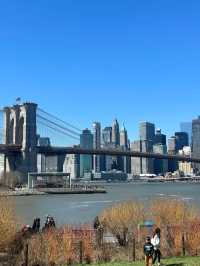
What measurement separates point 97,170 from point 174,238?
17662cm

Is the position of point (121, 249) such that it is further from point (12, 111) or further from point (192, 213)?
point (12, 111)

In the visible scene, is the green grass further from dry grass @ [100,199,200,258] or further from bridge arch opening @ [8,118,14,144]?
bridge arch opening @ [8,118,14,144]

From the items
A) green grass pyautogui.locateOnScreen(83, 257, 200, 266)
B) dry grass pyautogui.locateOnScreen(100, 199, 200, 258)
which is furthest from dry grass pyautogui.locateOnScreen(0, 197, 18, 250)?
dry grass pyautogui.locateOnScreen(100, 199, 200, 258)

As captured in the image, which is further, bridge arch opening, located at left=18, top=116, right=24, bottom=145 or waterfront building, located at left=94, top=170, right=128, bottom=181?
waterfront building, located at left=94, top=170, right=128, bottom=181

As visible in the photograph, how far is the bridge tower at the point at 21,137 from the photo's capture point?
9100 cm

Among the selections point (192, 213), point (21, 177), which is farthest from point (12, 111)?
point (192, 213)

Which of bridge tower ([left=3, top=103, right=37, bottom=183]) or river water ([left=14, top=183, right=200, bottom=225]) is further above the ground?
bridge tower ([left=3, top=103, right=37, bottom=183])

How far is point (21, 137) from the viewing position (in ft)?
323

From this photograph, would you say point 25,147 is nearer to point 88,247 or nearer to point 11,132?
point 11,132

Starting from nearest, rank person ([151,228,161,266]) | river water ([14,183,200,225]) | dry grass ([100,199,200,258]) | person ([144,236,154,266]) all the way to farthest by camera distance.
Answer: person ([144,236,154,266])
person ([151,228,161,266])
dry grass ([100,199,200,258])
river water ([14,183,200,225])

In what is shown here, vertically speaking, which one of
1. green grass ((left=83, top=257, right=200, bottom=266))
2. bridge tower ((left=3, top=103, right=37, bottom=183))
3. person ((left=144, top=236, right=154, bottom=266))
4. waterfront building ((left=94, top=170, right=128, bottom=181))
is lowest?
green grass ((left=83, top=257, right=200, bottom=266))

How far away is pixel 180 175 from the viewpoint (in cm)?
18825

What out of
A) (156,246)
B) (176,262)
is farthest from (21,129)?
(156,246)

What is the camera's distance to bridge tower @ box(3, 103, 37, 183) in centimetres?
9100
